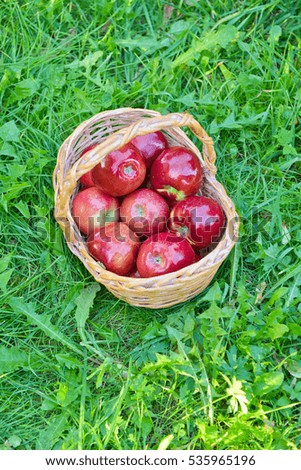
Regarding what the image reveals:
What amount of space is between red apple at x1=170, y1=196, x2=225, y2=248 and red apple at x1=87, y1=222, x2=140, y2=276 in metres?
0.19

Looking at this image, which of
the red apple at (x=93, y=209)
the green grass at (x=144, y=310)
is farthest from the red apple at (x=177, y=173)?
the green grass at (x=144, y=310)

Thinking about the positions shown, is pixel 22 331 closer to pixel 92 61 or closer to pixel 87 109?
pixel 87 109

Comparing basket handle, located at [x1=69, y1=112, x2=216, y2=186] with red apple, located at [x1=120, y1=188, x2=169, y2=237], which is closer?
basket handle, located at [x1=69, y1=112, x2=216, y2=186]

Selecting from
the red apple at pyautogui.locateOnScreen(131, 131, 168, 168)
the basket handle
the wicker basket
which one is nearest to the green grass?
the wicker basket

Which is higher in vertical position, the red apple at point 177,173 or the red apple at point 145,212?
the red apple at point 177,173

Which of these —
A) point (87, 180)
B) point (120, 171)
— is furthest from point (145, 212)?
point (87, 180)

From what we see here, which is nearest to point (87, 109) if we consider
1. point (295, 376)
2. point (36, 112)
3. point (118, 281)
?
point (36, 112)

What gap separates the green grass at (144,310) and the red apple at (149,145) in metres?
0.26

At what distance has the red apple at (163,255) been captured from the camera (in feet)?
7.63

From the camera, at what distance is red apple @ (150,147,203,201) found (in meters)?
2.46

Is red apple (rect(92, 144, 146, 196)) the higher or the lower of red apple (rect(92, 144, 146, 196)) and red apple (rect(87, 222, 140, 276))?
the higher

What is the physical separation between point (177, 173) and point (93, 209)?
378mm

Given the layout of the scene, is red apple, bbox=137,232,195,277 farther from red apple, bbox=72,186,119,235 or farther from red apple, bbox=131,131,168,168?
red apple, bbox=131,131,168,168

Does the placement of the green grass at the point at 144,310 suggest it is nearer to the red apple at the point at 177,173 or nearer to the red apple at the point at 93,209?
the red apple at the point at 93,209
